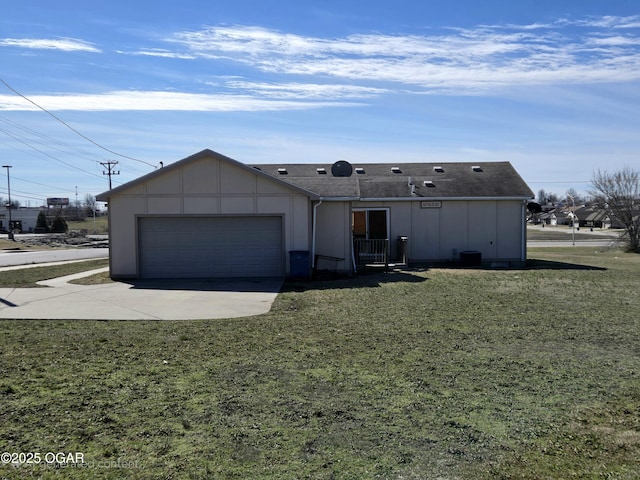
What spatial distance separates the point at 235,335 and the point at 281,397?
3684 millimetres

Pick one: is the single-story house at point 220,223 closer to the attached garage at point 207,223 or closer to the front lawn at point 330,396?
the attached garage at point 207,223

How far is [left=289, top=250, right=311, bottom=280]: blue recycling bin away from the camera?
18.4 metres

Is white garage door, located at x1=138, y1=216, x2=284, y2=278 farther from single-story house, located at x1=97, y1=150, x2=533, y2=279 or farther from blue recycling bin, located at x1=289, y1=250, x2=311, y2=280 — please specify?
blue recycling bin, located at x1=289, y1=250, x2=311, y2=280

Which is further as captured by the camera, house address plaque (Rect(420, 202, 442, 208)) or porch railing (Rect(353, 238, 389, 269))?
house address plaque (Rect(420, 202, 442, 208))

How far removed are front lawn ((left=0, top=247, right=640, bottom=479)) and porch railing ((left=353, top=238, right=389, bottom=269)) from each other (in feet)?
32.7

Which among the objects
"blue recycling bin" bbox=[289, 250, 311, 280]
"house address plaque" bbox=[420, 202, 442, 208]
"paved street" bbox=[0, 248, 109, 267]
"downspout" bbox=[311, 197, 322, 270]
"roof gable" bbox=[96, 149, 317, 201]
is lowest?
"paved street" bbox=[0, 248, 109, 267]

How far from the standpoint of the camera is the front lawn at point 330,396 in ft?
15.3

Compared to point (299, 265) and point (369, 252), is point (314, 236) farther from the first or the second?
point (369, 252)

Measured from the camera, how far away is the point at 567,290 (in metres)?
15.8

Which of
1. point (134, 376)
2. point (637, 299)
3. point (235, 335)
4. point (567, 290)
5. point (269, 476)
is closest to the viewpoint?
point (269, 476)

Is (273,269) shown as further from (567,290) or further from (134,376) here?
(134,376)

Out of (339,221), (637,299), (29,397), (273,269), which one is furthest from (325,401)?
(339,221)

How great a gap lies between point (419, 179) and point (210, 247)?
10.8 meters

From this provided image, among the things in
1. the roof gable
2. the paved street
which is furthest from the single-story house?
the paved street
